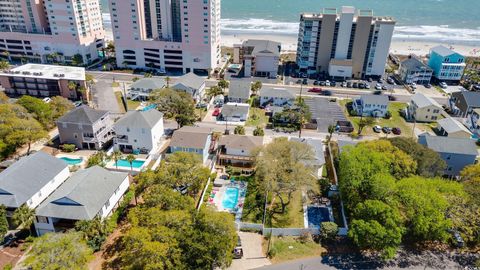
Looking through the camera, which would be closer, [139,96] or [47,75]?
[47,75]

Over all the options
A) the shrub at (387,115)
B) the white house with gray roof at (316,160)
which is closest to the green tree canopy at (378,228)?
the white house with gray roof at (316,160)

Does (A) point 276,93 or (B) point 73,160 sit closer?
(B) point 73,160

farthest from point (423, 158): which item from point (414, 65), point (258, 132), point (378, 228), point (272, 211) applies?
point (414, 65)

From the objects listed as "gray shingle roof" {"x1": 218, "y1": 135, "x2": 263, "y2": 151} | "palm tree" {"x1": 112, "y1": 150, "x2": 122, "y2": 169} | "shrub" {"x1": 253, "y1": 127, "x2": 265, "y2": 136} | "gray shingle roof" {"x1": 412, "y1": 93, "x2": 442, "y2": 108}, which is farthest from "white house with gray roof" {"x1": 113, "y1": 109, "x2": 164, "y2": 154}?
"gray shingle roof" {"x1": 412, "y1": 93, "x2": 442, "y2": 108}

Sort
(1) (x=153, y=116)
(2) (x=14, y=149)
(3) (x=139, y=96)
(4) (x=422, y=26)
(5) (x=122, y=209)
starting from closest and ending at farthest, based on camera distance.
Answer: (5) (x=122, y=209)
(2) (x=14, y=149)
(1) (x=153, y=116)
(3) (x=139, y=96)
(4) (x=422, y=26)

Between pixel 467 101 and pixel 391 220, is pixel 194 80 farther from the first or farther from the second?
pixel 467 101

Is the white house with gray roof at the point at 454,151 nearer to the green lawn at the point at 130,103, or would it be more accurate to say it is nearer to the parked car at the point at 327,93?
the parked car at the point at 327,93

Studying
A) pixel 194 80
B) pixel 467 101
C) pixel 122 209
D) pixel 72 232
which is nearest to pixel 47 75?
pixel 194 80

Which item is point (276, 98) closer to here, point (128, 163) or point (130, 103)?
point (130, 103)
